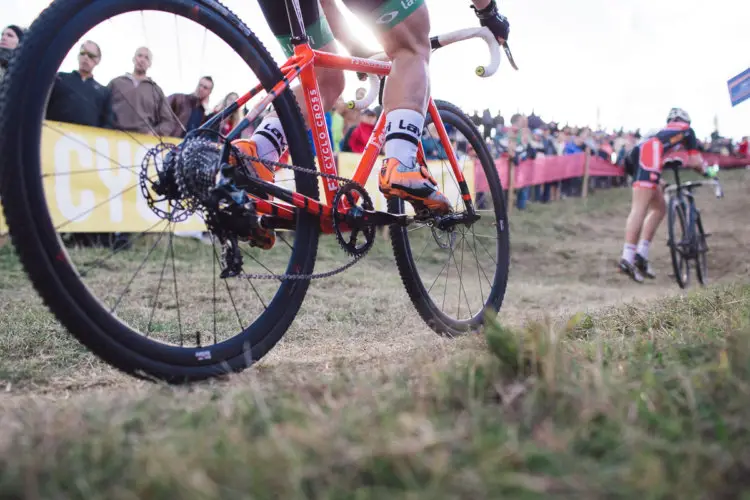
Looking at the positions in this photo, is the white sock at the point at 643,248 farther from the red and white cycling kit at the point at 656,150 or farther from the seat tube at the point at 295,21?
the seat tube at the point at 295,21

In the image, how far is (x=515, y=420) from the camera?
1.19 meters

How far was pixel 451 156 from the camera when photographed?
3670 mm

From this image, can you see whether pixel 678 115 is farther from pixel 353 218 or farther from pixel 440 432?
pixel 440 432

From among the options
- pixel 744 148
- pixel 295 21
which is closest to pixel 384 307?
pixel 295 21

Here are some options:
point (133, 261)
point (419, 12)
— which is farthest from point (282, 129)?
point (133, 261)

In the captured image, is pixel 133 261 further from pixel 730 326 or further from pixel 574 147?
pixel 574 147

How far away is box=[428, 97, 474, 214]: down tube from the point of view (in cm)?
347

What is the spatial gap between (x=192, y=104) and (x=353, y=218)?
91cm

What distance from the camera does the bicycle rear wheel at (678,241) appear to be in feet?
24.8

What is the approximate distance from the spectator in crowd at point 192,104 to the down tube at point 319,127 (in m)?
0.39

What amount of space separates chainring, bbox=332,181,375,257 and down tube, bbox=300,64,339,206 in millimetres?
42

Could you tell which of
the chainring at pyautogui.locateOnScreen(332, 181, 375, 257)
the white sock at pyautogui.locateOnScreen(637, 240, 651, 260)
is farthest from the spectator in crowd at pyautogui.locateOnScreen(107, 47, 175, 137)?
the white sock at pyautogui.locateOnScreen(637, 240, 651, 260)

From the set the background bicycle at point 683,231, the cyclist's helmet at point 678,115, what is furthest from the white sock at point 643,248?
the cyclist's helmet at point 678,115

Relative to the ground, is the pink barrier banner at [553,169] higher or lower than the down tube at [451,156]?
higher
